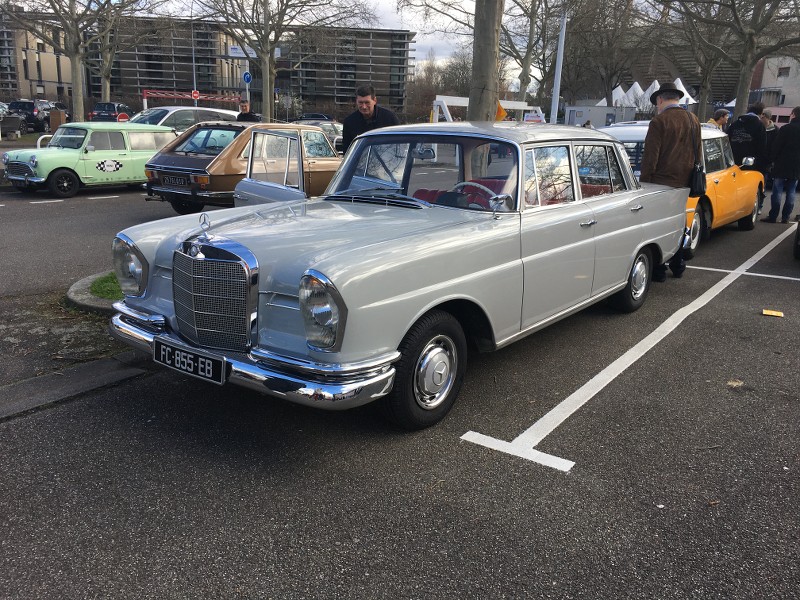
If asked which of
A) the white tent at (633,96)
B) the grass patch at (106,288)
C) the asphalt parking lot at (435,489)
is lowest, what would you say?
the asphalt parking lot at (435,489)

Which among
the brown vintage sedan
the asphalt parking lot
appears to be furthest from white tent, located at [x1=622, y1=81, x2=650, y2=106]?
the asphalt parking lot

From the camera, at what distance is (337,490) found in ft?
10.3

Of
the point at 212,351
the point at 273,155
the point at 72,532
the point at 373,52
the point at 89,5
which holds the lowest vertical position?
the point at 72,532

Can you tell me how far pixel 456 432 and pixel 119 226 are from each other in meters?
8.10

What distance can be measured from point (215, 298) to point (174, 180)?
7551 mm

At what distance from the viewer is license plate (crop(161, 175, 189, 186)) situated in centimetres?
1004

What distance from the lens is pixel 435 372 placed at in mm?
3602

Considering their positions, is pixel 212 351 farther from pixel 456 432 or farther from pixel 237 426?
pixel 456 432

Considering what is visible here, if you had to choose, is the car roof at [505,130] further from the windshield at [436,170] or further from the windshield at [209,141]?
the windshield at [209,141]

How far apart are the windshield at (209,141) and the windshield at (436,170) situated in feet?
21.7

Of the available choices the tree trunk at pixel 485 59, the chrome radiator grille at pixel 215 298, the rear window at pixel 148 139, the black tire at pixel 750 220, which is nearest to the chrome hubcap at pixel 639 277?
the tree trunk at pixel 485 59

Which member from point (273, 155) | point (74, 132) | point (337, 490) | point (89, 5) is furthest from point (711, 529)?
point (89, 5)

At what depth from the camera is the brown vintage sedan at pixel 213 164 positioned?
985 centimetres

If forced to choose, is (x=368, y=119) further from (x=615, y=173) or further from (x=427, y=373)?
(x=427, y=373)
